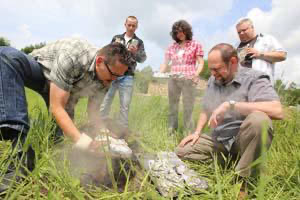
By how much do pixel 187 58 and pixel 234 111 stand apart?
1.40 meters

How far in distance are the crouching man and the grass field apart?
0.14 m

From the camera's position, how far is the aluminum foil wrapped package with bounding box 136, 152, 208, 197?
1646 mm

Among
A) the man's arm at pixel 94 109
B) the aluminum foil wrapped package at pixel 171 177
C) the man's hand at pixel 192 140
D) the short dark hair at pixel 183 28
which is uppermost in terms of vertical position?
the short dark hair at pixel 183 28

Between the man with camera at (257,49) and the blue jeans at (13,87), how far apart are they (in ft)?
7.35

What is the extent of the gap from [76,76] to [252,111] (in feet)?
4.95

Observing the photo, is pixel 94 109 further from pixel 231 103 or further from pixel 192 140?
pixel 231 103

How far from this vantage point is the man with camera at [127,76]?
3.33 metres

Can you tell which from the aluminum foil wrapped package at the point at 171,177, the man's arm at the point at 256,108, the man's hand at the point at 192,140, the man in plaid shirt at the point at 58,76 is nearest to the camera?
the aluminum foil wrapped package at the point at 171,177

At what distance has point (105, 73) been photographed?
2080 millimetres

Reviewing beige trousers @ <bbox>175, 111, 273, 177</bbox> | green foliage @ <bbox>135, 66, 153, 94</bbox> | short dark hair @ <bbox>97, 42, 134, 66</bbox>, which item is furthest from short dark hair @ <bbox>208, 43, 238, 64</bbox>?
green foliage @ <bbox>135, 66, 153, 94</bbox>

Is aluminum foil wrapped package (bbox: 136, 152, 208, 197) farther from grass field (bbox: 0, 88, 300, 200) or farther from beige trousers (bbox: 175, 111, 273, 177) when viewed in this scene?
beige trousers (bbox: 175, 111, 273, 177)

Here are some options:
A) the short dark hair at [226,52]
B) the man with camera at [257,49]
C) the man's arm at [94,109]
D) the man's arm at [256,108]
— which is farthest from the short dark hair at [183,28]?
the man's arm at [256,108]

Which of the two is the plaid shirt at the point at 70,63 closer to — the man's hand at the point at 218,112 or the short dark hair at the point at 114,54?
the short dark hair at the point at 114,54

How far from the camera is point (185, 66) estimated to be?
3400mm
